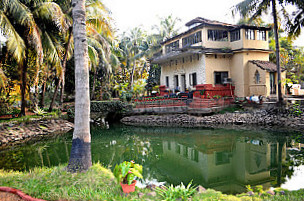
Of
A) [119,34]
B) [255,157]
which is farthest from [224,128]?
[119,34]

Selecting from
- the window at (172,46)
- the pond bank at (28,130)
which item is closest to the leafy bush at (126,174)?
the pond bank at (28,130)

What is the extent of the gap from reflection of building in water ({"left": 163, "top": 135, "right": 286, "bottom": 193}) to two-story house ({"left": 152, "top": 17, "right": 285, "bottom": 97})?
32.3 feet

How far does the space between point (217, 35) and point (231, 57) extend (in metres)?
2.60

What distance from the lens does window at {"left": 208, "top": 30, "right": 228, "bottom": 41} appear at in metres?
21.6

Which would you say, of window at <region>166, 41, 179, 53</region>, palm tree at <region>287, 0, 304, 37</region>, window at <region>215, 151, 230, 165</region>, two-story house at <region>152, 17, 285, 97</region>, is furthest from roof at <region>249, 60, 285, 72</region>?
window at <region>215, 151, 230, 165</region>

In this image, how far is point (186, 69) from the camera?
78.9 ft

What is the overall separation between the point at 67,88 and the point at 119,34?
1306cm

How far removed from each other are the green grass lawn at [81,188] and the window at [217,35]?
61.9 ft

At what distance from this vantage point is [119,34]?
35594mm

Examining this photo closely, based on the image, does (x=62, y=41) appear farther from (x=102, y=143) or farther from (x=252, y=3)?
(x=252, y=3)

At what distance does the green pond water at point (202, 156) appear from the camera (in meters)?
6.74

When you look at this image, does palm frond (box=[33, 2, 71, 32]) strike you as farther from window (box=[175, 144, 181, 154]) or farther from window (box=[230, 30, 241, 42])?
window (box=[230, 30, 241, 42])

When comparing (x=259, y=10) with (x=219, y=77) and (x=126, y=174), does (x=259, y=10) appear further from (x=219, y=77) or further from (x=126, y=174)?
(x=126, y=174)

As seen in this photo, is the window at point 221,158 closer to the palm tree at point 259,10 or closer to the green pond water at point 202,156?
the green pond water at point 202,156
